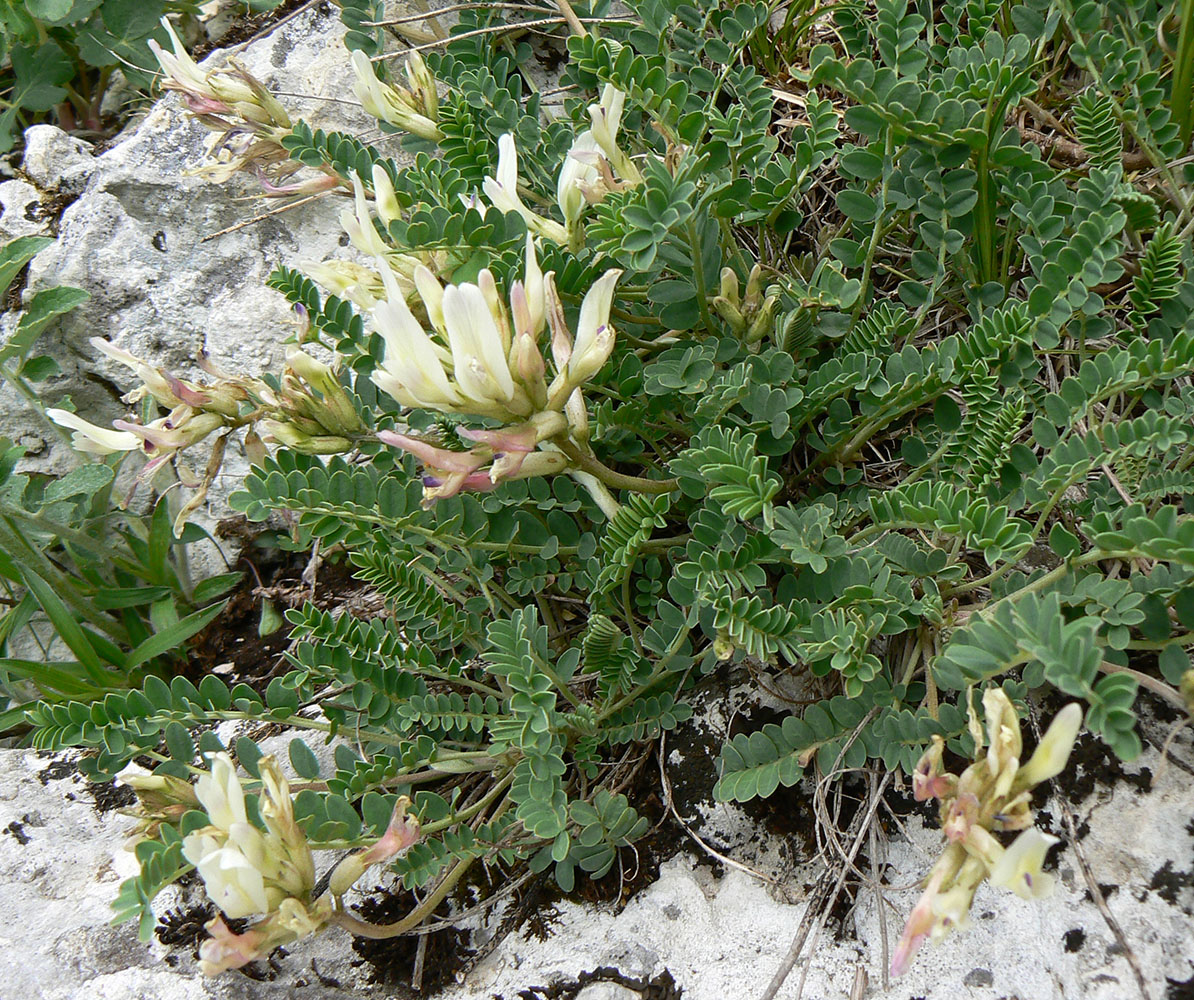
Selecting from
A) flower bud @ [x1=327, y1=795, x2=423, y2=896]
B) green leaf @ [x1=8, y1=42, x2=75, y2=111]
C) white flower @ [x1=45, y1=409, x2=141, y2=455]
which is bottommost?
flower bud @ [x1=327, y1=795, x2=423, y2=896]

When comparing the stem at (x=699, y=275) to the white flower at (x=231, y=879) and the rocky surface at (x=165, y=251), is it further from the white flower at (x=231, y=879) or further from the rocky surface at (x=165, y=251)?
the rocky surface at (x=165, y=251)

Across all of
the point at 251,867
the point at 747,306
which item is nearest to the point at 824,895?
the point at 251,867

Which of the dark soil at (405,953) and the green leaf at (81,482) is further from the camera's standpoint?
the green leaf at (81,482)

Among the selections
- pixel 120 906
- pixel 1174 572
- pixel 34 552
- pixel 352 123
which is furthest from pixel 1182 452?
pixel 34 552

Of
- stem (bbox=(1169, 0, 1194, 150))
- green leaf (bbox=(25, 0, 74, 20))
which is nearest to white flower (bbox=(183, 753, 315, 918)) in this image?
stem (bbox=(1169, 0, 1194, 150))

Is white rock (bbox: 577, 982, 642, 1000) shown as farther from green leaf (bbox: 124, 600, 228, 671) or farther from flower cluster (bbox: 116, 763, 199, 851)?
green leaf (bbox: 124, 600, 228, 671)

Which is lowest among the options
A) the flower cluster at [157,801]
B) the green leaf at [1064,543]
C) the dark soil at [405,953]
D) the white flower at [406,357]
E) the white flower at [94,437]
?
the dark soil at [405,953]

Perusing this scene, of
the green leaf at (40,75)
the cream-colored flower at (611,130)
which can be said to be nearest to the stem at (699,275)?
the cream-colored flower at (611,130)
